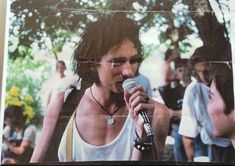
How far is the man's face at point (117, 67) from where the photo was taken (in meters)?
1.23

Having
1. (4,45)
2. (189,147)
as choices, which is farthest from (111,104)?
(4,45)

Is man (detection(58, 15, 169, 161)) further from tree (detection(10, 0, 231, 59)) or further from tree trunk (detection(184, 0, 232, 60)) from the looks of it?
tree trunk (detection(184, 0, 232, 60))

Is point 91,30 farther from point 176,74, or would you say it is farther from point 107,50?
point 176,74

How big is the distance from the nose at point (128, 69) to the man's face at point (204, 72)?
0.22 m

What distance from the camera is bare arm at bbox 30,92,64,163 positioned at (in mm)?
1166

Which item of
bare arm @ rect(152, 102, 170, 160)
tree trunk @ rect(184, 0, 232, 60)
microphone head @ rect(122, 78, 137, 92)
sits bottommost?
bare arm @ rect(152, 102, 170, 160)

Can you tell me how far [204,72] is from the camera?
4.07 ft

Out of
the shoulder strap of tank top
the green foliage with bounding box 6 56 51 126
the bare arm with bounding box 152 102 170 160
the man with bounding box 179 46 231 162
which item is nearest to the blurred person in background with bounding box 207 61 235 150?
the man with bounding box 179 46 231 162

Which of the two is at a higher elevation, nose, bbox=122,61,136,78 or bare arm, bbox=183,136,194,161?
nose, bbox=122,61,136,78

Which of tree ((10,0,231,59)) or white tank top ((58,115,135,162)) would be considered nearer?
white tank top ((58,115,135,162))

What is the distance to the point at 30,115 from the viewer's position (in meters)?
1.20

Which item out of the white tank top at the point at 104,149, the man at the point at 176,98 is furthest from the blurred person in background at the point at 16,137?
the man at the point at 176,98

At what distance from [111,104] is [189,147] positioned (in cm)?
30

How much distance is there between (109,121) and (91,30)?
338 mm
